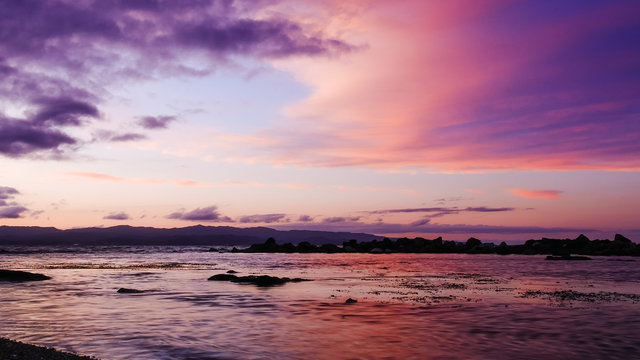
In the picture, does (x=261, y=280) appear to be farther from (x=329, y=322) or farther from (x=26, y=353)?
(x=26, y=353)

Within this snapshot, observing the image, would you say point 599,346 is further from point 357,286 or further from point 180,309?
point 357,286

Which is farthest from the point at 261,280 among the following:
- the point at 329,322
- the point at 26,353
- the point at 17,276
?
the point at 26,353

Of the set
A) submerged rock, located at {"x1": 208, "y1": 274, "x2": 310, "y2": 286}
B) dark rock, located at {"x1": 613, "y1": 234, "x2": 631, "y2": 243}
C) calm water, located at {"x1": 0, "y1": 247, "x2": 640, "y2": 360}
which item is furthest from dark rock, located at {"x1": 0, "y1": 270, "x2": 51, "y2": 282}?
dark rock, located at {"x1": 613, "y1": 234, "x2": 631, "y2": 243}

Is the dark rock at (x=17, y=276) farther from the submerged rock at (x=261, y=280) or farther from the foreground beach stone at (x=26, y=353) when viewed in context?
the foreground beach stone at (x=26, y=353)

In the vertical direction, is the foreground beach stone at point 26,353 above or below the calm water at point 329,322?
above

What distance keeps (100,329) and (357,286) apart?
70.3ft

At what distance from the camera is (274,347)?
1598cm

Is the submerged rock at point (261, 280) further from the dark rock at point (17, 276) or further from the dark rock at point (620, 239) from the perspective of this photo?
the dark rock at point (620, 239)

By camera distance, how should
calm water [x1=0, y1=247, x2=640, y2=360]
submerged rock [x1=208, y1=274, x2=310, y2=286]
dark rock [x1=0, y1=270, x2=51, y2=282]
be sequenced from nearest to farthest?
calm water [x1=0, y1=247, x2=640, y2=360]
submerged rock [x1=208, y1=274, x2=310, y2=286]
dark rock [x1=0, y1=270, x2=51, y2=282]

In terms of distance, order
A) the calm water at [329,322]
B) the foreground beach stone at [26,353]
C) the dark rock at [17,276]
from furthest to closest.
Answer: the dark rock at [17,276]
the calm water at [329,322]
the foreground beach stone at [26,353]

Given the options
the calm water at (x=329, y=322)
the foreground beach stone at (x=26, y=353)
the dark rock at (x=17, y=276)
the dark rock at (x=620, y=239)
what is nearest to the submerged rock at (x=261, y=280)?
the calm water at (x=329, y=322)

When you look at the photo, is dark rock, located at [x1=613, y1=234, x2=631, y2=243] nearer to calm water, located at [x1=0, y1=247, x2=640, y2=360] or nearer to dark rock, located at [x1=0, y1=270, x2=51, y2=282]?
calm water, located at [x1=0, y1=247, x2=640, y2=360]

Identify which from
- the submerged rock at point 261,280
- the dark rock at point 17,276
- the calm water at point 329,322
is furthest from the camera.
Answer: the dark rock at point 17,276

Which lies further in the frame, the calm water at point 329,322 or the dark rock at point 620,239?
the dark rock at point 620,239
